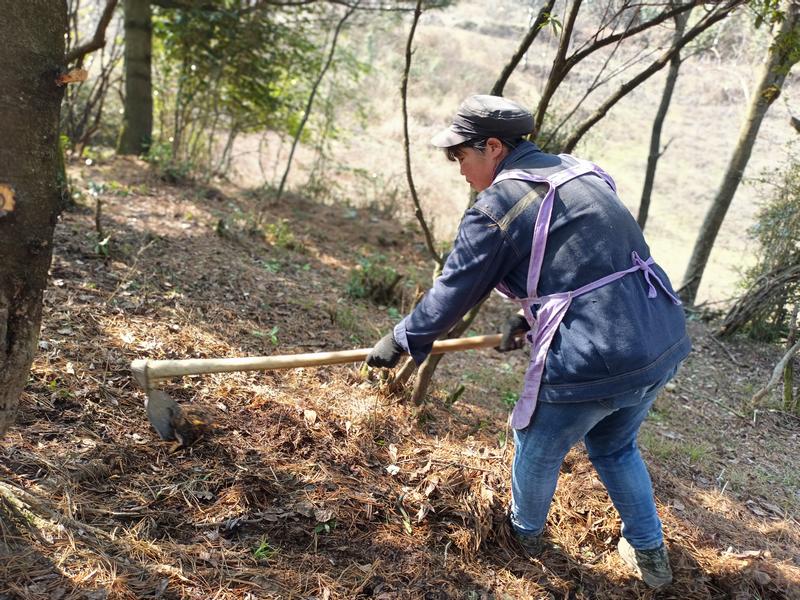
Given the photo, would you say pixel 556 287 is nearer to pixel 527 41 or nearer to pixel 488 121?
pixel 488 121

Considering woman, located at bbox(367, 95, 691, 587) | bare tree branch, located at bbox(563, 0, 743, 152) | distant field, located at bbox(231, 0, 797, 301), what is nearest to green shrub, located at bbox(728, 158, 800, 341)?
distant field, located at bbox(231, 0, 797, 301)

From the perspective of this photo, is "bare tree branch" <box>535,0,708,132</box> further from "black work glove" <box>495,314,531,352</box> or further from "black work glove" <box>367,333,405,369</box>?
"black work glove" <box>367,333,405,369</box>

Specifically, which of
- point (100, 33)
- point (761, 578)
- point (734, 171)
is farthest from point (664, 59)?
point (734, 171)

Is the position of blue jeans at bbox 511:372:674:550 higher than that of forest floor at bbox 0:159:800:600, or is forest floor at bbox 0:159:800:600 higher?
blue jeans at bbox 511:372:674:550

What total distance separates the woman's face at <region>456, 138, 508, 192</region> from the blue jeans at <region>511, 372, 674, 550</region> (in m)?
1.00

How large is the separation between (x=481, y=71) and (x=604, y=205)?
1890cm

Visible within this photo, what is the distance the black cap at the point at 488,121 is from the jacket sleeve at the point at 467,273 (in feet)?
1.14

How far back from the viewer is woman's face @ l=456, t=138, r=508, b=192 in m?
2.46

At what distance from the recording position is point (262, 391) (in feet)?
11.4

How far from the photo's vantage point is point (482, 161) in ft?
8.21

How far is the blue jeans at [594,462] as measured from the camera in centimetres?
245

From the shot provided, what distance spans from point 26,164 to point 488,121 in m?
1.69

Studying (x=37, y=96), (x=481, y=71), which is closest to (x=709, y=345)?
(x=37, y=96)

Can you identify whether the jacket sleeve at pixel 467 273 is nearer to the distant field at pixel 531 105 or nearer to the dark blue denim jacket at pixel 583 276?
the dark blue denim jacket at pixel 583 276
